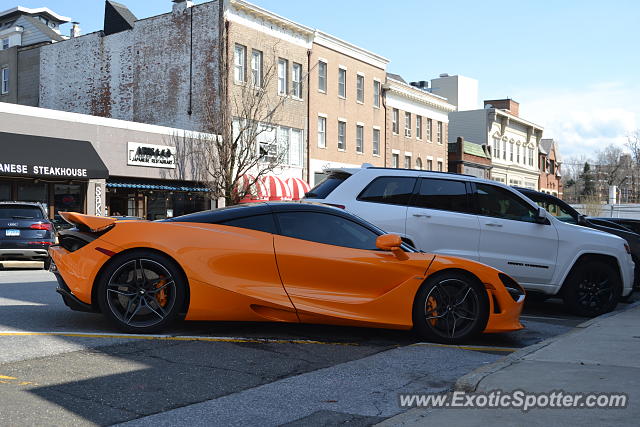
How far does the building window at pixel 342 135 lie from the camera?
→ 3878 centimetres

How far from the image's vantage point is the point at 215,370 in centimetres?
518

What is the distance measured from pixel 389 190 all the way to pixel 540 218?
2.19 metres

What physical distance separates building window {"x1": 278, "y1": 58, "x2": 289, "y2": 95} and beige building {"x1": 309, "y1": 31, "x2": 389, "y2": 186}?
178 centimetres

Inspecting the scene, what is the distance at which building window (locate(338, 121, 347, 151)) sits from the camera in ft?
127

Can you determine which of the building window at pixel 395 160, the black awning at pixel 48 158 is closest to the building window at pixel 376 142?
the building window at pixel 395 160

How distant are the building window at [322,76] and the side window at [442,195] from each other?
28099 millimetres

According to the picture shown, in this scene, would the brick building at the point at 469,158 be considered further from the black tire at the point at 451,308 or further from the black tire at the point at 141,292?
the black tire at the point at 141,292

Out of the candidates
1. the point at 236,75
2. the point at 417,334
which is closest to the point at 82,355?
the point at 417,334

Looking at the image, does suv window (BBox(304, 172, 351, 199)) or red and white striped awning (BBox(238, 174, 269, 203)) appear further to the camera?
red and white striped awning (BBox(238, 174, 269, 203))

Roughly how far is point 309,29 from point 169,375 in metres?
32.1

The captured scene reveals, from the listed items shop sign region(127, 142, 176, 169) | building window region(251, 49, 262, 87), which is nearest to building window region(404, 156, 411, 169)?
building window region(251, 49, 262, 87)

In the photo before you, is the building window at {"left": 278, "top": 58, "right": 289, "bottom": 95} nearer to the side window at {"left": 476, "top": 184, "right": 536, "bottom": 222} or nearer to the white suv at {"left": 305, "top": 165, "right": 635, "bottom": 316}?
the white suv at {"left": 305, "top": 165, "right": 635, "bottom": 316}

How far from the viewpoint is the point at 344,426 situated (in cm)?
409

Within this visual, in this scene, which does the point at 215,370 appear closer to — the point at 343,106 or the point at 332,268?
the point at 332,268
